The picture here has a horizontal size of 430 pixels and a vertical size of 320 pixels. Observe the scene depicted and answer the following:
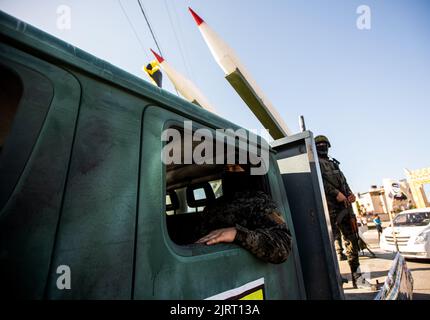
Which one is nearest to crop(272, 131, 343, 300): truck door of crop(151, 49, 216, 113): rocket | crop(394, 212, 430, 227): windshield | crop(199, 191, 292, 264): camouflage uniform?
crop(199, 191, 292, 264): camouflage uniform

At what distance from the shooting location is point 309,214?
1837 mm

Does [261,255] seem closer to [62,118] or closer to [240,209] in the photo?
[240,209]

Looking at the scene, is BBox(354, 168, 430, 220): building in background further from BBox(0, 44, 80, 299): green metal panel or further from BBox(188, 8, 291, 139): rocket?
BBox(0, 44, 80, 299): green metal panel

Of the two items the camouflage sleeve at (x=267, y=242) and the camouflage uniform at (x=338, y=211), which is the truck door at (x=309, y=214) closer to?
the camouflage sleeve at (x=267, y=242)

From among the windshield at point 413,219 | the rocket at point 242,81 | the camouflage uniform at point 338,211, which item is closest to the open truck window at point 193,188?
the camouflage uniform at point 338,211

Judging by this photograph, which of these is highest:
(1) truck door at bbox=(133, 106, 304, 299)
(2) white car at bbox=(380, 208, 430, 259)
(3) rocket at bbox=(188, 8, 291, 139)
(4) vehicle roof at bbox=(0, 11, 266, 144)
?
(3) rocket at bbox=(188, 8, 291, 139)

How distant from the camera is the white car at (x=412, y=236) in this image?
19.0 feet

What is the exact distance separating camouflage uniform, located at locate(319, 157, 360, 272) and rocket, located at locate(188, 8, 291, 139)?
4.99 ft

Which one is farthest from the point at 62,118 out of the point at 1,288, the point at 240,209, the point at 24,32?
the point at 240,209

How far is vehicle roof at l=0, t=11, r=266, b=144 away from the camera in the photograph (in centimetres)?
67

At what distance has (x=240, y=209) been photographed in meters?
1.73

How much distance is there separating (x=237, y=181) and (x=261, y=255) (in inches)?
30.8

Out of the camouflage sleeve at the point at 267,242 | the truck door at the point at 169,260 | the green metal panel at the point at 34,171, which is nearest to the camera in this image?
the green metal panel at the point at 34,171

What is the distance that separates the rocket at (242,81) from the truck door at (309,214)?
3.09m
